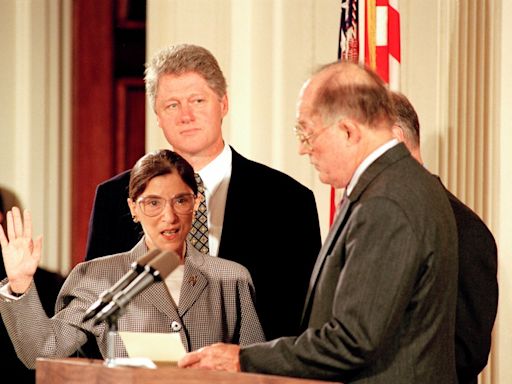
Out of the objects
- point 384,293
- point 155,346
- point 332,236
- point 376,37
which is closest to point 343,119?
point 332,236

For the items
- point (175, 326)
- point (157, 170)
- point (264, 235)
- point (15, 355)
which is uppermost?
point (157, 170)

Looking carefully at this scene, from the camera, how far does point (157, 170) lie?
11.3ft

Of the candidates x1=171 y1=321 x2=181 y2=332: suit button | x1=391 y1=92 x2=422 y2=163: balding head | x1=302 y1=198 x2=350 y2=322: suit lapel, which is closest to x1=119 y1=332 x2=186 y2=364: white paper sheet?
x1=302 y1=198 x2=350 y2=322: suit lapel

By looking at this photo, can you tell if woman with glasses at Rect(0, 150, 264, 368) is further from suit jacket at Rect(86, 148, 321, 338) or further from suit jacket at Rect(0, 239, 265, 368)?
suit jacket at Rect(86, 148, 321, 338)

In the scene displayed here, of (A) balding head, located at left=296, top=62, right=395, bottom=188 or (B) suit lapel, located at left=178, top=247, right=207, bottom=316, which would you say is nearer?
(A) balding head, located at left=296, top=62, right=395, bottom=188

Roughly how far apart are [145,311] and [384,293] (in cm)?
94

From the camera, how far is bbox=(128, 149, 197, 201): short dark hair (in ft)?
11.3

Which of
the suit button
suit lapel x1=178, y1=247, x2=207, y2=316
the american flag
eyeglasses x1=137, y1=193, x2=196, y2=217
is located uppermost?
the american flag

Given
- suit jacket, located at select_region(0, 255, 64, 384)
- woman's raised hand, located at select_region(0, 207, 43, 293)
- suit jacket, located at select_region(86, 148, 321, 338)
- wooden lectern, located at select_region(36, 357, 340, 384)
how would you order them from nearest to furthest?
wooden lectern, located at select_region(36, 357, 340, 384) → woman's raised hand, located at select_region(0, 207, 43, 293) → suit jacket, located at select_region(86, 148, 321, 338) → suit jacket, located at select_region(0, 255, 64, 384)

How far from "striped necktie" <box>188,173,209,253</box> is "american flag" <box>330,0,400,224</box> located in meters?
1.00

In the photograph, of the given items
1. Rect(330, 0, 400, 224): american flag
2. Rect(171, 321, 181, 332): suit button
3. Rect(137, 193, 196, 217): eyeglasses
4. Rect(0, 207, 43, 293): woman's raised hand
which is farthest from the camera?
Rect(330, 0, 400, 224): american flag

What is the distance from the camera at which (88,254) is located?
12.3ft

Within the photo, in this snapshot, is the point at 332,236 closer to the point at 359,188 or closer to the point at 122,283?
the point at 359,188

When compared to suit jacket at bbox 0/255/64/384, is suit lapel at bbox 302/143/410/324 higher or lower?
higher
